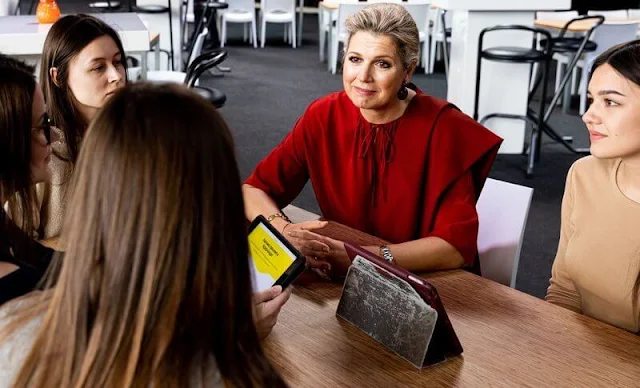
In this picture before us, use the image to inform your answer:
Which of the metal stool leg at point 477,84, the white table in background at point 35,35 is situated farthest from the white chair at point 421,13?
the white table in background at point 35,35

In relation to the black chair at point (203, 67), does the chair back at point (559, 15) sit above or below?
above

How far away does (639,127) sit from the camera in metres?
1.69

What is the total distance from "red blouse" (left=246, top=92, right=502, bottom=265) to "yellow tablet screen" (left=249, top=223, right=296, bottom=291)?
0.50 metres

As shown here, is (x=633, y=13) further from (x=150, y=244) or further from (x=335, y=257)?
A: (x=150, y=244)

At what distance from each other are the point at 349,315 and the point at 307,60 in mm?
7771

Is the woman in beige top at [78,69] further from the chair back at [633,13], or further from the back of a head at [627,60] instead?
the chair back at [633,13]

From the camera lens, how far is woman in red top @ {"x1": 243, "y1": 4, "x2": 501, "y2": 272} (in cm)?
204

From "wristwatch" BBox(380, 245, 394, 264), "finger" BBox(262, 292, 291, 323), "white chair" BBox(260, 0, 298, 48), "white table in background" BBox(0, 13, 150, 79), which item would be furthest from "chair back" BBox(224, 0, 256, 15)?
"finger" BBox(262, 292, 291, 323)

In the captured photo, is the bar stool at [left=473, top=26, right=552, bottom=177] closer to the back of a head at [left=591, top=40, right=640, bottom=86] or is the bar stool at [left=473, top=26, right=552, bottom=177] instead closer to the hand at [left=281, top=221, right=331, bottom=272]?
the back of a head at [left=591, top=40, right=640, bottom=86]

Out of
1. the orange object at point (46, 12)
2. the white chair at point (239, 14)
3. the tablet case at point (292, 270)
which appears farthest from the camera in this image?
the white chair at point (239, 14)

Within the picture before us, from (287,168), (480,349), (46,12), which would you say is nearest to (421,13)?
(46,12)

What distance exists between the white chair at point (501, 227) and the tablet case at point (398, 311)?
0.71m

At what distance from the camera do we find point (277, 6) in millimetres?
9773

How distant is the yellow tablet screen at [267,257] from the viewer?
154 cm
